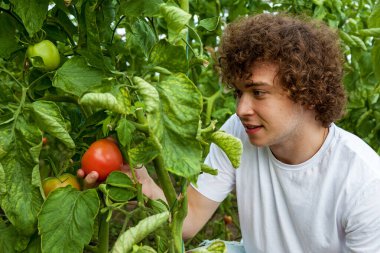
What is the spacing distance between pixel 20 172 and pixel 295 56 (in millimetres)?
707

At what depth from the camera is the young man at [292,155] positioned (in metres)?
1.27

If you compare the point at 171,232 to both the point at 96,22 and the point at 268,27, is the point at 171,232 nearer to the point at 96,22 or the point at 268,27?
the point at 96,22

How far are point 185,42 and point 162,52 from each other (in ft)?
0.31

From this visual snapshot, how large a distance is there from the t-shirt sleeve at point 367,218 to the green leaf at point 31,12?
841 millimetres

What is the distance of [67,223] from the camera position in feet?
2.77

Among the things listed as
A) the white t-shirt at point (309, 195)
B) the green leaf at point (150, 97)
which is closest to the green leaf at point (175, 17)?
the green leaf at point (150, 97)

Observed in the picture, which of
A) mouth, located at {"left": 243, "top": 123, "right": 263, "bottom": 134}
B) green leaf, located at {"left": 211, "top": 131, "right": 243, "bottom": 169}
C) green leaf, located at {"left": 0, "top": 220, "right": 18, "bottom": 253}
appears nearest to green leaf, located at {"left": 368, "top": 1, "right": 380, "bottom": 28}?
mouth, located at {"left": 243, "top": 123, "right": 263, "bottom": 134}

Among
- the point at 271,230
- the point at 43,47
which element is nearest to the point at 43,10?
the point at 43,47

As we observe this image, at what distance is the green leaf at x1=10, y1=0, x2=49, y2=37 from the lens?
2.93 ft

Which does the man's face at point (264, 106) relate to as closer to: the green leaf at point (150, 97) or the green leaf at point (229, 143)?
the green leaf at point (229, 143)

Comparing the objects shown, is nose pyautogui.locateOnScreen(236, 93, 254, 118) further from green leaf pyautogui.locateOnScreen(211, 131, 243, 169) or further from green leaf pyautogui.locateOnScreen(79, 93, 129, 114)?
green leaf pyautogui.locateOnScreen(79, 93, 129, 114)

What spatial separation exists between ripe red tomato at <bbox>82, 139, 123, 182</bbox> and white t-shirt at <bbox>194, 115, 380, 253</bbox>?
1.35 ft

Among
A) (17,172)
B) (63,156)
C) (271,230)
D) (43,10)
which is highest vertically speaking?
(43,10)

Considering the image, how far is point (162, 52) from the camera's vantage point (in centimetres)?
80
